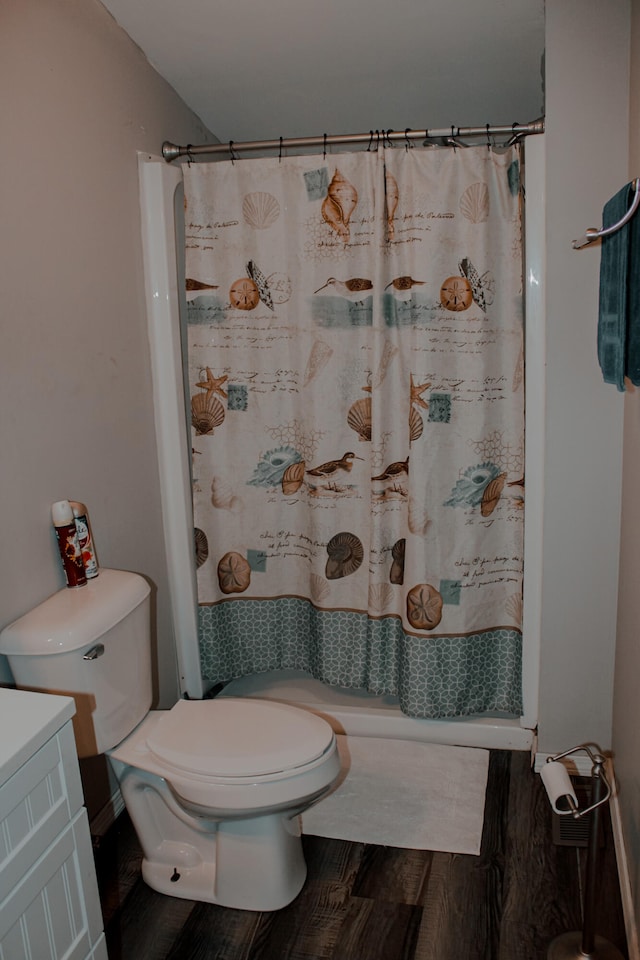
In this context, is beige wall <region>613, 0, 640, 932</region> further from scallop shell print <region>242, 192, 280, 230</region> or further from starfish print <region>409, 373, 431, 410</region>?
scallop shell print <region>242, 192, 280, 230</region>

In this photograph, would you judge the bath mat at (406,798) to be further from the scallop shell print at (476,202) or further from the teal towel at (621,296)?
the scallop shell print at (476,202)

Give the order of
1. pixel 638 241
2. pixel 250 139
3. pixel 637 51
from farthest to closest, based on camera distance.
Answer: pixel 250 139 < pixel 637 51 < pixel 638 241

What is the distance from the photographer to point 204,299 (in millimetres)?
2250

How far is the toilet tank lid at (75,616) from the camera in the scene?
1.52m

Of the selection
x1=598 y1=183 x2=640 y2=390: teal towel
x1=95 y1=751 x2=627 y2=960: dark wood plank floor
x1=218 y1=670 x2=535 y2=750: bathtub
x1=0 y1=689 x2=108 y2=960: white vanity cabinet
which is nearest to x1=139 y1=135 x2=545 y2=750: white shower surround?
x1=218 y1=670 x2=535 y2=750: bathtub

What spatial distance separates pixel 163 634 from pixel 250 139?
1.91m

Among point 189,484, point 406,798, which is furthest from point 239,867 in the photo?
point 189,484

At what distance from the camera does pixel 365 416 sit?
89.4 inches

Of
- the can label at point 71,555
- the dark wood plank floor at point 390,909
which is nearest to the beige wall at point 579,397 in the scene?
the dark wood plank floor at point 390,909

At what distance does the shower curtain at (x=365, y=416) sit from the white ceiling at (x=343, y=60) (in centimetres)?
29

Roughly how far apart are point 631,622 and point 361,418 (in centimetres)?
99

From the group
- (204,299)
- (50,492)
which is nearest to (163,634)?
(50,492)

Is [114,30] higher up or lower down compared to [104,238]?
higher up

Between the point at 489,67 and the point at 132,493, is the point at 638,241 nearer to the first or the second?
the point at 489,67
